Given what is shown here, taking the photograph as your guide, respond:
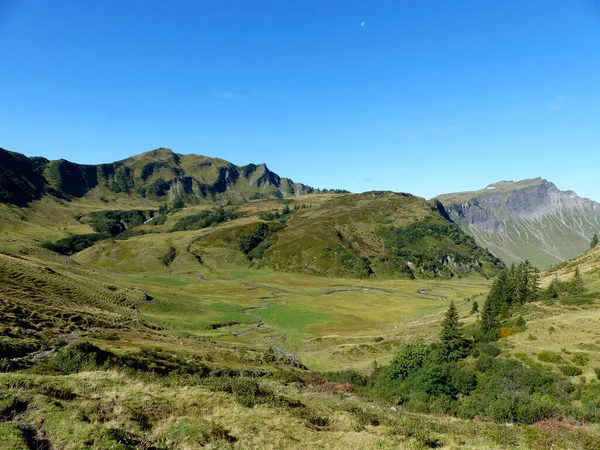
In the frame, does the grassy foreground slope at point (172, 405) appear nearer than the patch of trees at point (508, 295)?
Yes

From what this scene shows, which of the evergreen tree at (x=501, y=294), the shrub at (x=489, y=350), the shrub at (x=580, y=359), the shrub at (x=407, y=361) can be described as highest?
the evergreen tree at (x=501, y=294)

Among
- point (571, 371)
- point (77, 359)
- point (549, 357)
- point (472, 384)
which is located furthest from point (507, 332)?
point (77, 359)

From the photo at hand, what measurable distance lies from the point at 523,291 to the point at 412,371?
4535 cm

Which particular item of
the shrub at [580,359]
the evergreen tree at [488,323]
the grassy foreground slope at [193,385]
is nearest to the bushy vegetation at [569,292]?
the grassy foreground slope at [193,385]

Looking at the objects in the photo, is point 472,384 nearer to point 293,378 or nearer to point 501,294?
point 293,378

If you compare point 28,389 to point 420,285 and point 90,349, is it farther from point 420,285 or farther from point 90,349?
point 420,285

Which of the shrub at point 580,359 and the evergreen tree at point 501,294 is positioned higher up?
the evergreen tree at point 501,294

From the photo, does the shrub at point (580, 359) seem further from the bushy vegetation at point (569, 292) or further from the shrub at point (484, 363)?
the bushy vegetation at point (569, 292)

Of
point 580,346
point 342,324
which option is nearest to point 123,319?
point 342,324

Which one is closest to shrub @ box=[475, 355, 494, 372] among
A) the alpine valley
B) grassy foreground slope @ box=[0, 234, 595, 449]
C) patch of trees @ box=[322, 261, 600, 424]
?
patch of trees @ box=[322, 261, 600, 424]

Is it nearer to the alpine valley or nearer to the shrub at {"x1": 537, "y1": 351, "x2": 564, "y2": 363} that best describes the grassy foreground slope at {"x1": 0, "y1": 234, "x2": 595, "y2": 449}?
the alpine valley

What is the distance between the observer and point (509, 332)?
47.6 metres

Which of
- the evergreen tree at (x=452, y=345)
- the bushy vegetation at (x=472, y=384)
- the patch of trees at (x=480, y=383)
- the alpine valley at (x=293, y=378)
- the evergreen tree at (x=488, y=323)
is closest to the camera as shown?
the alpine valley at (x=293, y=378)

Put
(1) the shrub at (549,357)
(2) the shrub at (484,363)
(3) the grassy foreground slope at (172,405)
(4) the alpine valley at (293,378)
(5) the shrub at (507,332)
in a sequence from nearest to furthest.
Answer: (3) the grassy foreground slope at (172,405) < (4) the alpine valley at (293,378) < (1) the shrub at (549,357) < (2) the shrub at (484,363) < (5) the shrub at (507,332)
